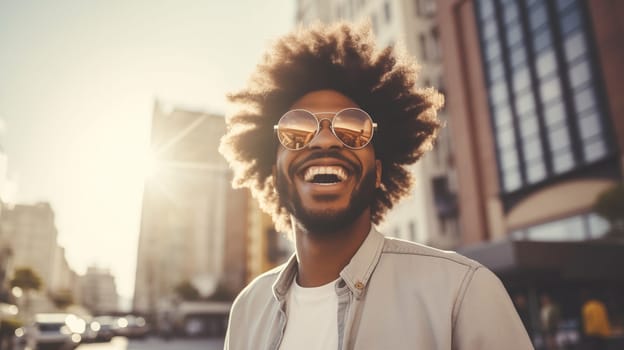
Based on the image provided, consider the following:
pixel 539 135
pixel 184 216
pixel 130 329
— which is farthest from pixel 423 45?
pixel 184 216

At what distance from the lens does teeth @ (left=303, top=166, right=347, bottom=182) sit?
2.28 meters

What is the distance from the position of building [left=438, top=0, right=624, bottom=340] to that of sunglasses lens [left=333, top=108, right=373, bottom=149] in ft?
55.6

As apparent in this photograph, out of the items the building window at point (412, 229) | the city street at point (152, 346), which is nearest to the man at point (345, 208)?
the city street at point (152, 346)

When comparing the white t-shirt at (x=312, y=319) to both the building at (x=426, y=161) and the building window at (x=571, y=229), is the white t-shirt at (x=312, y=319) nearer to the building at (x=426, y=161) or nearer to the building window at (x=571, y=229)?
the building window at (x=571, y=229)

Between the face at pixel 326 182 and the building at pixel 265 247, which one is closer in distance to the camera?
the face at pixel 326 182

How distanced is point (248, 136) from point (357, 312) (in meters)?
1.67

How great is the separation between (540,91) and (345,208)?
80.2 ft

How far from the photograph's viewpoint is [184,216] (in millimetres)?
110875

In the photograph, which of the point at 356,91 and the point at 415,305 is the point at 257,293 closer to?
the point at 415,305

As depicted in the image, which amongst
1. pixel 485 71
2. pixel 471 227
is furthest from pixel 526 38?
pixel 471 227

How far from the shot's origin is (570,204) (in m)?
22.3

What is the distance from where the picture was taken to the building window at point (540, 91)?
21766mm

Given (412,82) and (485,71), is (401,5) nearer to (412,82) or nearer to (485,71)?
(485,71)

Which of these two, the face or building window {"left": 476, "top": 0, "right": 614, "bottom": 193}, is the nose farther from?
building window {"left": 476, "top": 0, "right": 614, "bottom": 193}
